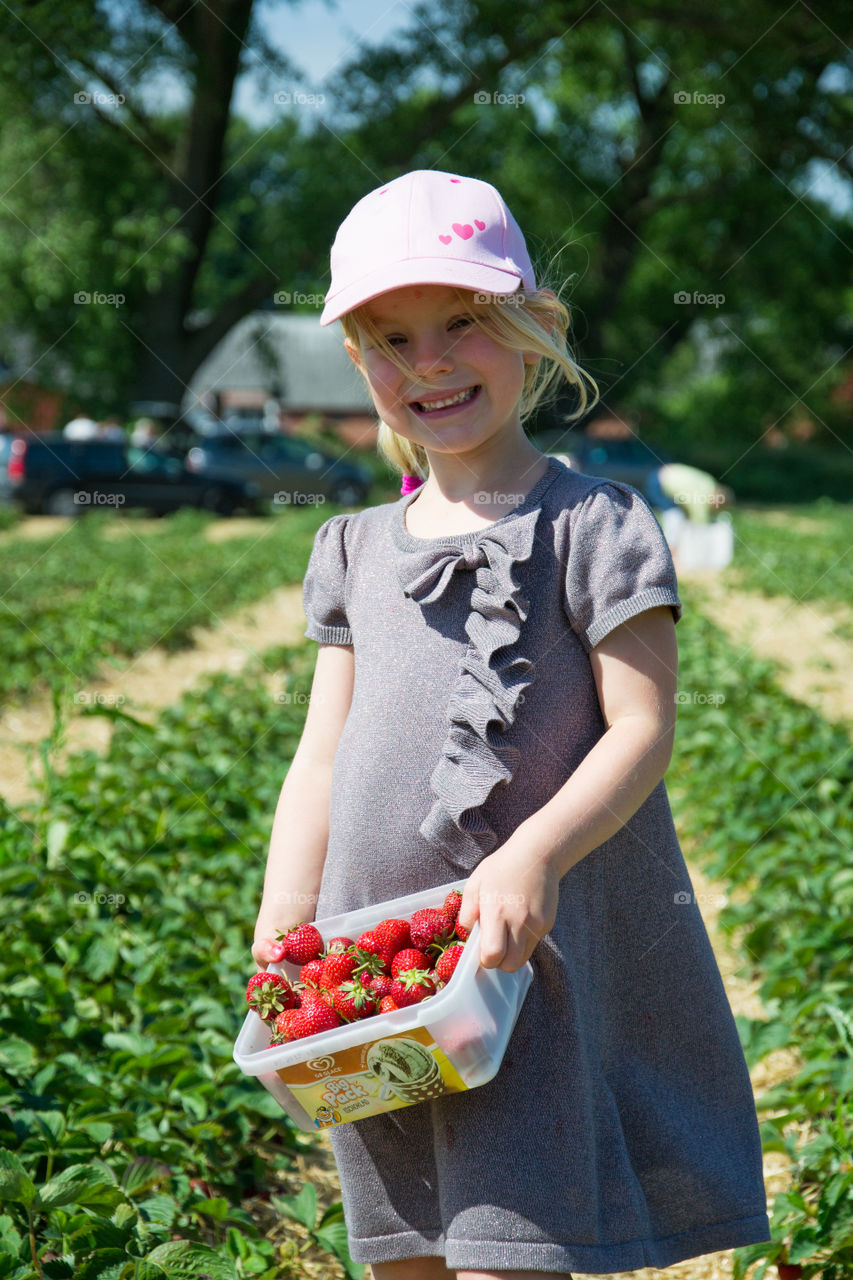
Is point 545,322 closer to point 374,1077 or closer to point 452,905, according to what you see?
point 452,905

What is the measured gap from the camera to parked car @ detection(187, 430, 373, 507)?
64.2 feet

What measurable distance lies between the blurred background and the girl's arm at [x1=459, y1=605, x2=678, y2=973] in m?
0.62

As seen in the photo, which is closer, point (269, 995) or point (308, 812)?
point (269, 995)

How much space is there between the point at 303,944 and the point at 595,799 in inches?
16.1

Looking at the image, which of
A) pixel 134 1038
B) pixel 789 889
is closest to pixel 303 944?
pixel 134 1038

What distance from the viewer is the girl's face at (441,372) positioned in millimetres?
1589

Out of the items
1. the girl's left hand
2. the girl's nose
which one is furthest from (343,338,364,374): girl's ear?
the girl's left hand

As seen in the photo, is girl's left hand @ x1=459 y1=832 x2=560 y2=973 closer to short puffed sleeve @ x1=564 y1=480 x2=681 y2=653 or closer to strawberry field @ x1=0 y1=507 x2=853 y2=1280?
short puffed sleeve @ x1=564 y1=480 x2=681 y2=653

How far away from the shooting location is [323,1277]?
7.38 ft

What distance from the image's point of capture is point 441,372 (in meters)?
1.60

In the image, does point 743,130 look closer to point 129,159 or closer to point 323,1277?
point 129,159

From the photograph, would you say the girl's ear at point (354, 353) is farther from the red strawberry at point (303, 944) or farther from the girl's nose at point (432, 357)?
the red strawberry at point (303, 944)

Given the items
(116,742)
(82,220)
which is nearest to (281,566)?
(116,742)

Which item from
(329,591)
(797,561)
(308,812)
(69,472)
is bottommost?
(308,812)
